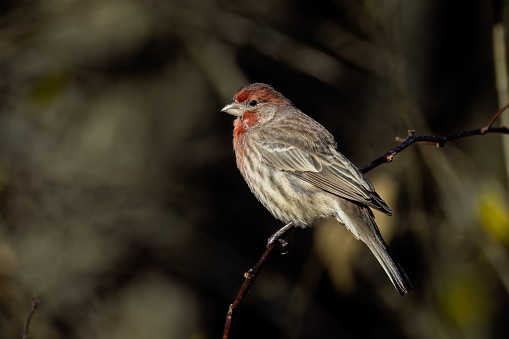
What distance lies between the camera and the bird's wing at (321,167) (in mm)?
4953

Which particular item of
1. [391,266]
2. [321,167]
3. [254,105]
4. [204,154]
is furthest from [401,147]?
[204,154]

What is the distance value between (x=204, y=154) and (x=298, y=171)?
2908 millimetres

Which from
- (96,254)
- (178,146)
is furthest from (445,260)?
(96,254)

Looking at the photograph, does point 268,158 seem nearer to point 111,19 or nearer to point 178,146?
point 178,146

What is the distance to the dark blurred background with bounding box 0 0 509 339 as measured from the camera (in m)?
7.53

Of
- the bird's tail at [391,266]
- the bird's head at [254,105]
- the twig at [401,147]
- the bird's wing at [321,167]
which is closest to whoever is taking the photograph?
the twig at [401,147]

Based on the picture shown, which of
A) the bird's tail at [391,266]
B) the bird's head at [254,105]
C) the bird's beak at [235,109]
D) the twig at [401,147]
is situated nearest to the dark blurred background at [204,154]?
the bird's head at [254,105]

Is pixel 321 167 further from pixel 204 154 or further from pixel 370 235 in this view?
pixel 204 154

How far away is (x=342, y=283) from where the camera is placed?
635 cm

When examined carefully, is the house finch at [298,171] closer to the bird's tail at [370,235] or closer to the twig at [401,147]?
the bird's tail at [370,235]

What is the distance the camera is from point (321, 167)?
5.42 metres

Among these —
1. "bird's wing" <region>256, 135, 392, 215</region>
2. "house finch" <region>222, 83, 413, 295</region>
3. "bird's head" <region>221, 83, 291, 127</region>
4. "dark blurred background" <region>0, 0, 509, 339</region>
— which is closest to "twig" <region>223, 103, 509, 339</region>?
"bird's wing" <region>256, 135, 392, 215</region>

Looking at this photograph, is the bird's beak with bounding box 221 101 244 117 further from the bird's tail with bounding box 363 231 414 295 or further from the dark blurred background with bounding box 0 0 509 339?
the bird's tail with bounding box 363 231 414 295

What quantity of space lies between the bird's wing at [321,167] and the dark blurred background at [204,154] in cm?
159
